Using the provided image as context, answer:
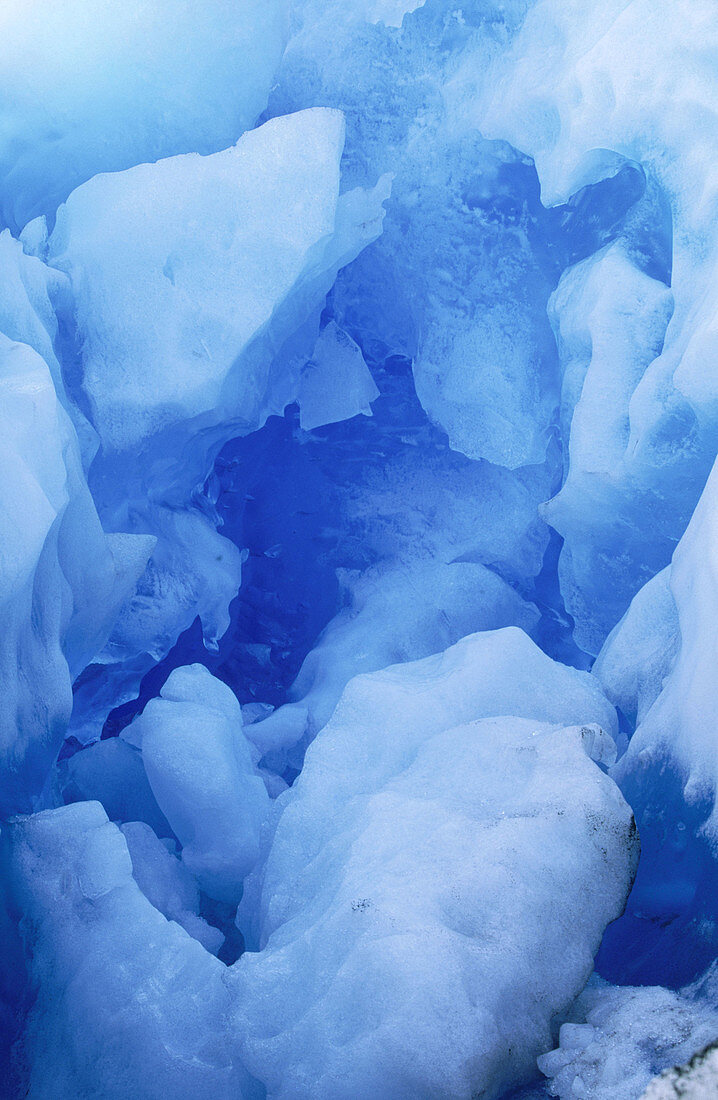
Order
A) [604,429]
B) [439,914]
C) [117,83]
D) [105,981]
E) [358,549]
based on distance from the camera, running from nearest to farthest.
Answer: [439,914]
[105,981]
[604,429]
[117,83]
[358,549]

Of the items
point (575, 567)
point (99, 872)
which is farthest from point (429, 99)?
point (99, 872)

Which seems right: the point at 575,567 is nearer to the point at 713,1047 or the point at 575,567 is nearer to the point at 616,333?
the point at 616,333

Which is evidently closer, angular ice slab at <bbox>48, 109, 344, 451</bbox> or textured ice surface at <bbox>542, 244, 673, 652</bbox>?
textured ice surface at <bbox>542, 244, 673, 652</bbox>

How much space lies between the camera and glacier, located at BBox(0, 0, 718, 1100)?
1.26 metres

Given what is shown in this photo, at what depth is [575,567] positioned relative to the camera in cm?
248

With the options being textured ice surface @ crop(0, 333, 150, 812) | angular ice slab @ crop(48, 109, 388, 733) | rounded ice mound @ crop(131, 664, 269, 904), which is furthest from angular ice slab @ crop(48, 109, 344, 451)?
rounded ice mound @ crop(131, 664, 269, 904)

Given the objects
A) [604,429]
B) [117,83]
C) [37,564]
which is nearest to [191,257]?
[117,83]

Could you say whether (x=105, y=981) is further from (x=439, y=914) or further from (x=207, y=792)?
(x=439, y=914)

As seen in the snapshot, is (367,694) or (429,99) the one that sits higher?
(429,99)

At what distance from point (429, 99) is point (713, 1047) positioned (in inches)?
103

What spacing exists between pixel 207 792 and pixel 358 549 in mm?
1461

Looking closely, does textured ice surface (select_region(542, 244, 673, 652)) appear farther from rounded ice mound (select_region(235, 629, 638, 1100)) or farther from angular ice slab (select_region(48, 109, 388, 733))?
rounded ice mound (select_region(235, 629, 638, 1100))

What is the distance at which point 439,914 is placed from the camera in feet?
4.04

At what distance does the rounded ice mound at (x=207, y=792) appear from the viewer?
1.81 metres
